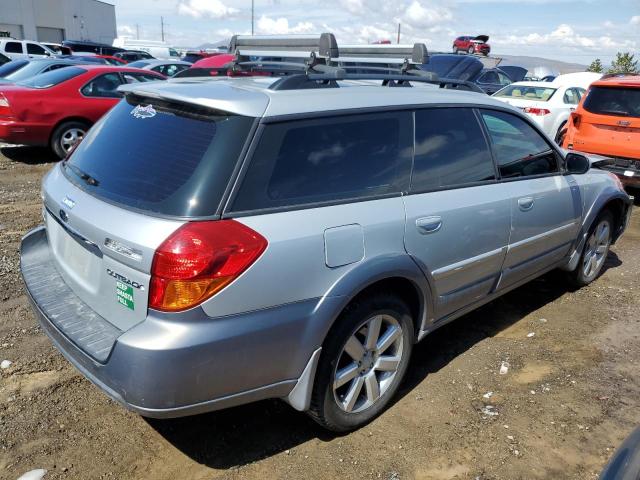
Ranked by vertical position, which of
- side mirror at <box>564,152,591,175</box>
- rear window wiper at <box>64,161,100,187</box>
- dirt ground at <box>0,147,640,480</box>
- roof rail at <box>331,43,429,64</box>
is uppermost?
Answer: roof rail at <box>331,43,429,64</box>

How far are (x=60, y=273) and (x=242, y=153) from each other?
1.24 m

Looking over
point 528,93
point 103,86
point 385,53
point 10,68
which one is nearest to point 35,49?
point 10,68

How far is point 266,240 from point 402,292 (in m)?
1.01

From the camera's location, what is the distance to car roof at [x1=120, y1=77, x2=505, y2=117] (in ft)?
8.13

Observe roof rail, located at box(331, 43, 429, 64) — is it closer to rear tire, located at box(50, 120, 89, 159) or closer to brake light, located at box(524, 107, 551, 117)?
rear tire, located at box(50, 120, 89, 159)

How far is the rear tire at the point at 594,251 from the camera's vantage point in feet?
15.7

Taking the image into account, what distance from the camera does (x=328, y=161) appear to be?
8.77ft

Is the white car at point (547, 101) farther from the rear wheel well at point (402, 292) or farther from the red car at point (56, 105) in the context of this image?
the rear wheel well at point (402, 292)

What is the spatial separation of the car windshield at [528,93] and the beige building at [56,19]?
47.8 meters

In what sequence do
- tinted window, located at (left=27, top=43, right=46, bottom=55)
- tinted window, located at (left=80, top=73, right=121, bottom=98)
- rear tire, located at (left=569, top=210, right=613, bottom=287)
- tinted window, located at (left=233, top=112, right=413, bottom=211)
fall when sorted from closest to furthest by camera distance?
1. tinted window, located at (left=233, top=112, right=413, bottom=211)
2. rear tire, located at (left=569, top=210, right=613, bottom=287)
3. tinted window, located at (left=80, top=73, right=121, bottom=98)
4. tinted window, located at (left=27, top=43, right=46, bottom=55)

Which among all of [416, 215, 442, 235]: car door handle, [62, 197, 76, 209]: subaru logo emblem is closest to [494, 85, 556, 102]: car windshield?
[416, 215, 442, 235]: car door handle

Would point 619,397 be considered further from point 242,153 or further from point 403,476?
point 242,153

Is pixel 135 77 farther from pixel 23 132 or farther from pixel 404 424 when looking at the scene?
pixel 404 424

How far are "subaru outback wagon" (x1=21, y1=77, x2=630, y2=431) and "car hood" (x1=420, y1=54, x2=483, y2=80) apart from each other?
390 inches
